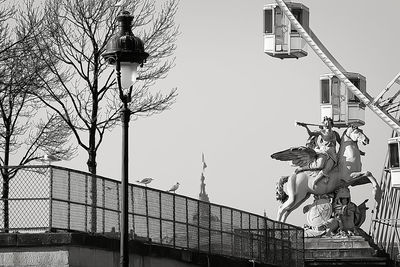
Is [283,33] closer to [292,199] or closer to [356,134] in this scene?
[356,134]

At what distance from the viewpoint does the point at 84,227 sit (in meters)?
40.7

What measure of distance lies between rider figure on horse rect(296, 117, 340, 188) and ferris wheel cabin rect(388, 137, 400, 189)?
8.36 ft

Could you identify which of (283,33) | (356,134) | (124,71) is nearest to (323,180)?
(356,134)

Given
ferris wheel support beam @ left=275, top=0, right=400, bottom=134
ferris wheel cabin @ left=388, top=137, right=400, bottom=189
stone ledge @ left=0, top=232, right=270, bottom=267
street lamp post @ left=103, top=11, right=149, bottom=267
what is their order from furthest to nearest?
1. ferris wheel cabin @ left=388, top=137, right=400, bottom=189
2. ferris wheel support beam @ left=275, top=0, right=400, bottom=134
3. stone ledge @ left=0, top=232, right=270, bottom=267
4. street lamp post @ left=103, top=11, right=149, bottom=267

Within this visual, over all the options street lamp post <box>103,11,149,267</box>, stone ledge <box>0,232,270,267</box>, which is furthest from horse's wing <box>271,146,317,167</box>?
street lamp post <box>103,11,149,267</box>

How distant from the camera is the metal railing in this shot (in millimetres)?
39312

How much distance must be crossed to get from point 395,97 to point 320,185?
4.86m

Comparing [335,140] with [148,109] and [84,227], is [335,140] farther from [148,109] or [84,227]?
[84,227]

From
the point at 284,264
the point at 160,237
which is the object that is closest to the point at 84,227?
the point at 160,237

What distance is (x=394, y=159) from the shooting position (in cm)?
7744

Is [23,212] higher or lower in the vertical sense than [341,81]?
lower

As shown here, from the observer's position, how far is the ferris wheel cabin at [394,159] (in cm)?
7531

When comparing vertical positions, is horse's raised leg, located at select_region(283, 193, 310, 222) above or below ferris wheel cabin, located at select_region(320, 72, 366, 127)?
below

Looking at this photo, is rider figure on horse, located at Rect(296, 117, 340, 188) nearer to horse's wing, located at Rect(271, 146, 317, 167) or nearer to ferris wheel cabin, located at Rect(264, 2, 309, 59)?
horse's wing, located at Rect(271, 146, 317, 167)
